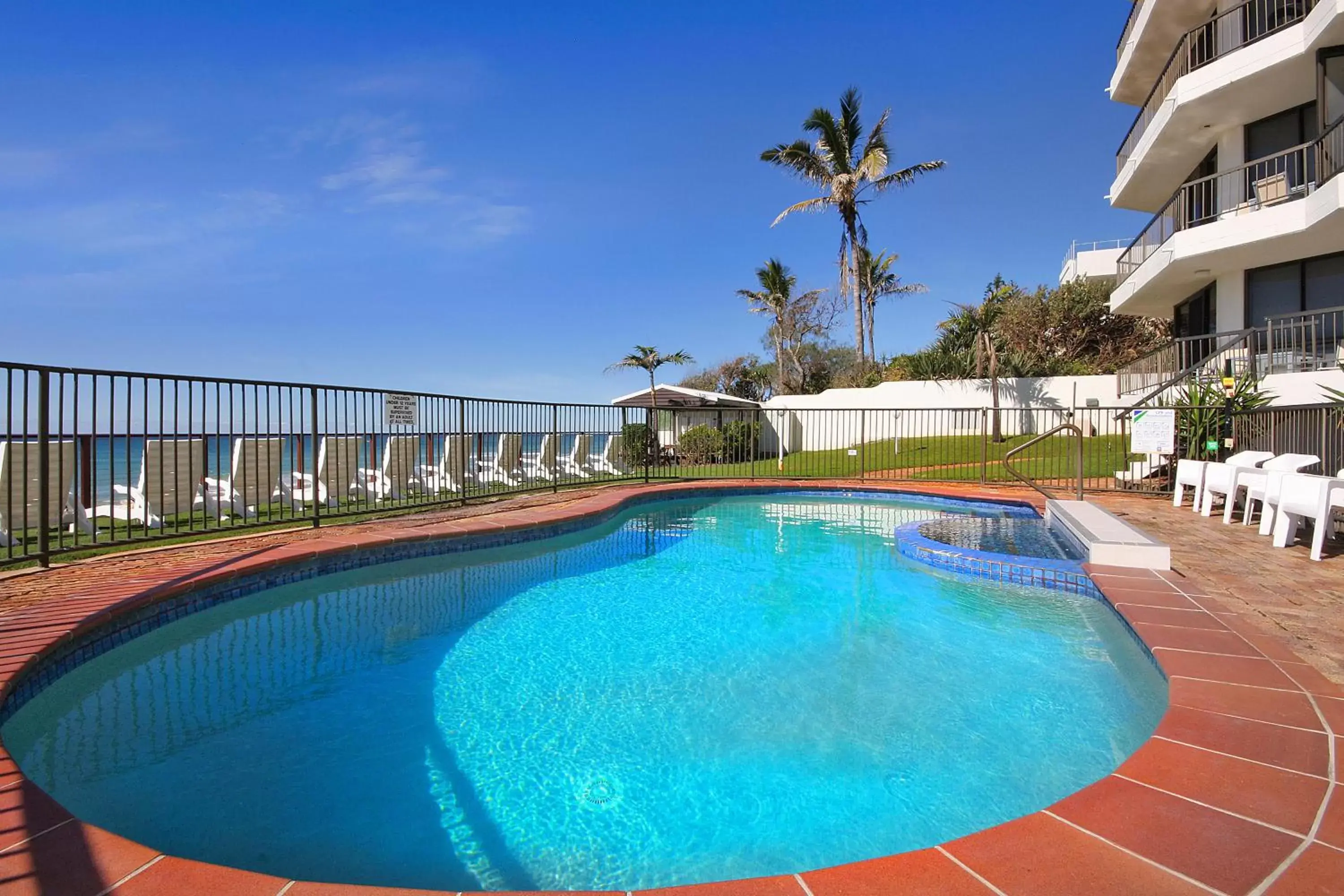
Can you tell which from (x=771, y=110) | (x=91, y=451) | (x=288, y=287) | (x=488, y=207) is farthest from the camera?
(x=288, y=287)

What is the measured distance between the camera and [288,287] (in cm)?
2619

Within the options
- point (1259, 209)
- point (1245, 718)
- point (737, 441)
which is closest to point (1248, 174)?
point (1259, 209)

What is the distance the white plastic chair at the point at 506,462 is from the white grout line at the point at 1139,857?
29.1 feet

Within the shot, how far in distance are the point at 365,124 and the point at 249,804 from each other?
1151 centimetres

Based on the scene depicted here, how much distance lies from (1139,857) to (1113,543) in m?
3.99

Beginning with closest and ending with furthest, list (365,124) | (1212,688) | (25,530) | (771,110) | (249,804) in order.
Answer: (249,804)
(1212,688)
(25,530)
(365,124)
(771,110)

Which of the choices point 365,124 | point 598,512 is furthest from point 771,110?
point 598,512

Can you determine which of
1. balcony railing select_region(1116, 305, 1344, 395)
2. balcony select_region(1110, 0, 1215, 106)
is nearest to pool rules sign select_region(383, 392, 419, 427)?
balcony railing select_region(1116, 305, 1344, 395)

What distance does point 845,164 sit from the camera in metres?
20.4

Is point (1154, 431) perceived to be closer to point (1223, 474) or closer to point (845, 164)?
point (1223, 474)

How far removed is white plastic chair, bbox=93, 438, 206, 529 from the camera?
5.46 metres

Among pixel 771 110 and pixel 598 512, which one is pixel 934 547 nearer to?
pixel 598 512

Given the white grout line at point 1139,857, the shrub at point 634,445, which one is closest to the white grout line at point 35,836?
the white grout line at point 1139,857

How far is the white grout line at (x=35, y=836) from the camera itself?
4.66ft
